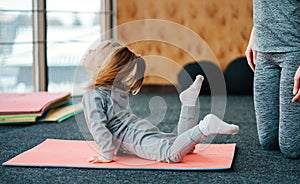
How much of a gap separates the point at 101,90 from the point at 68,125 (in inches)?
35.3

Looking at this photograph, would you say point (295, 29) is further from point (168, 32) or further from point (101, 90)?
point (168, 32)

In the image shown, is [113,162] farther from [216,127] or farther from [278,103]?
[278,103]

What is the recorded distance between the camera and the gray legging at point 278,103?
182 centimetres

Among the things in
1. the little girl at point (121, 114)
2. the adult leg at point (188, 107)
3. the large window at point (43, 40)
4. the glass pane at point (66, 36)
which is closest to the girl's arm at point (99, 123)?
the little girl at point (121, 114)

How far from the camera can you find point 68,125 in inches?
101

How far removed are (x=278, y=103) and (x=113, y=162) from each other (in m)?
0.67

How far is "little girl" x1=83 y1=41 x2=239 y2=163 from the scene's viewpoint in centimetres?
167

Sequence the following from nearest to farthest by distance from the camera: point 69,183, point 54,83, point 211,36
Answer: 1. point 69,183
2. point 54,83
3. point 211,36

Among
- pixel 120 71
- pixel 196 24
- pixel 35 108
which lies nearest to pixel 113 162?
pixel 120 71

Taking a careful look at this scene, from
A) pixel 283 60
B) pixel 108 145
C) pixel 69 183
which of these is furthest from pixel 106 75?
pixel 283 60

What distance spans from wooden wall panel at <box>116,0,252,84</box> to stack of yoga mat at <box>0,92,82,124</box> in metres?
1.20

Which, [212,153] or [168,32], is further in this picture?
[168,32]

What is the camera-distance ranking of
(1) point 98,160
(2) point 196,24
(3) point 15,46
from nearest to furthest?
(1) point 98,160 < (3) point 15,46 < (2) point 196,24

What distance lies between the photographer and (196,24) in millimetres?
4121
